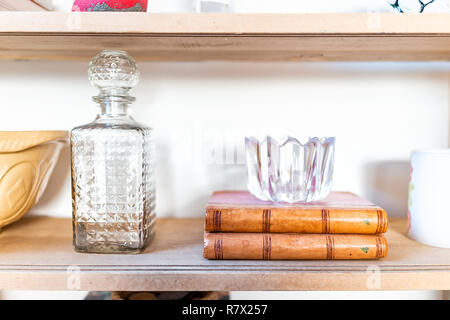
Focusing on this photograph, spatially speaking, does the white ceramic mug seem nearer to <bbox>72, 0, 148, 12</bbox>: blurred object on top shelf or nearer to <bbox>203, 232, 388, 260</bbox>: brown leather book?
<bbox>203, 232, 388, 260</bbox>: brown leather book

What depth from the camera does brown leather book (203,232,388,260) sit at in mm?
467

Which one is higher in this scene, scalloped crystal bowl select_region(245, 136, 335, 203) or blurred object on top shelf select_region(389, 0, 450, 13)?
blurred object on top shelf select_region(389, 0, 450, 13)

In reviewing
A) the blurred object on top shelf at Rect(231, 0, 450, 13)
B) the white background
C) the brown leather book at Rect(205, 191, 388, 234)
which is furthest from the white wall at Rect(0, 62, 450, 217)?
the brown leather book at Rect(205, 191, 388, 234)

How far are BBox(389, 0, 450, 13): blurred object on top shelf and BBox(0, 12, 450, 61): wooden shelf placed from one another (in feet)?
0.14

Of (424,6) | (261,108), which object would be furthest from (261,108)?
(424,6)

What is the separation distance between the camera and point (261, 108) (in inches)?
27.3

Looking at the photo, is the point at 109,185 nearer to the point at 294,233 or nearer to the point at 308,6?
the point at 294,233

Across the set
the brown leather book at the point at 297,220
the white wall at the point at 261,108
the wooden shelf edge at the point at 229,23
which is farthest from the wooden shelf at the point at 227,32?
the brown leather book at the point at 297,220

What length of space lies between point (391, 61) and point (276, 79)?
0.77 feet

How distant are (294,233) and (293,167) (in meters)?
0.11

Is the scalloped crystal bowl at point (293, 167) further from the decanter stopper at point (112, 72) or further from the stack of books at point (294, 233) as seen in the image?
the decanter stopper at point (112, 72)
